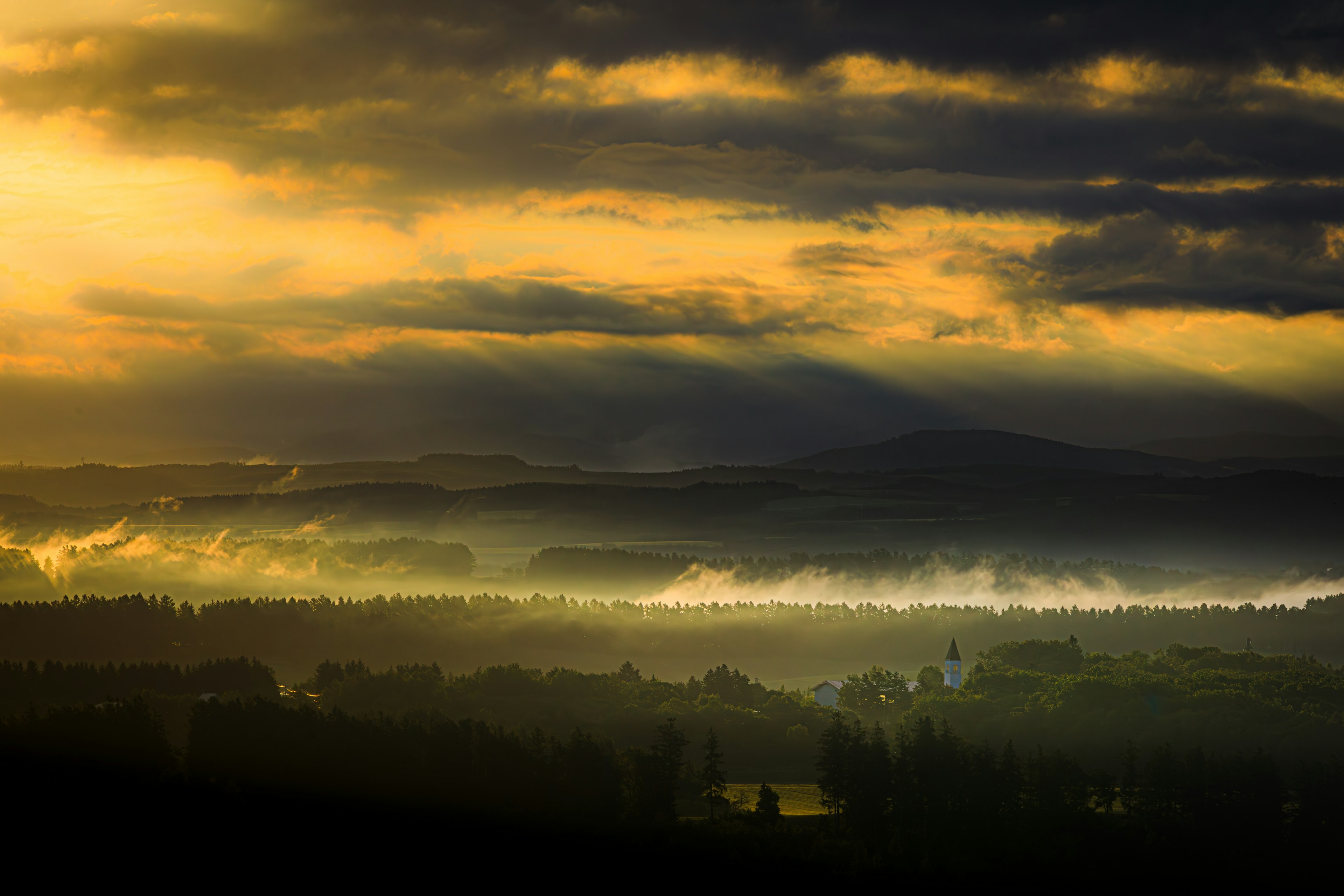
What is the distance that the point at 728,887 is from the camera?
18162 centimetres

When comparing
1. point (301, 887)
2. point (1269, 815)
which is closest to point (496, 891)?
point (301, 887)

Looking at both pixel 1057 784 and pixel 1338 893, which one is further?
pixel 1057 784

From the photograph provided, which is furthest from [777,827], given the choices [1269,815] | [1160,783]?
[1269,815]

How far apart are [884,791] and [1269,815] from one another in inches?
2222

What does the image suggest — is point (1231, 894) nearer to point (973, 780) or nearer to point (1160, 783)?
point (1160, 783)

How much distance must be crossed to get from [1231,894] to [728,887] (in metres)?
69.5


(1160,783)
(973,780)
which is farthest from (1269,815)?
(973,780)

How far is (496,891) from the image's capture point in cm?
19300

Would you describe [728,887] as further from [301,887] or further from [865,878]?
[301,887]

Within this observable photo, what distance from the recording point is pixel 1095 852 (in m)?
188

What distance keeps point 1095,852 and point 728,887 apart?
53.7 metres

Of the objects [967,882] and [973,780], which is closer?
[967,882]

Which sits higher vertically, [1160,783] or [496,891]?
[1160,783]

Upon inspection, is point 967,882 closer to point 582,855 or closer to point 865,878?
point 865,878
